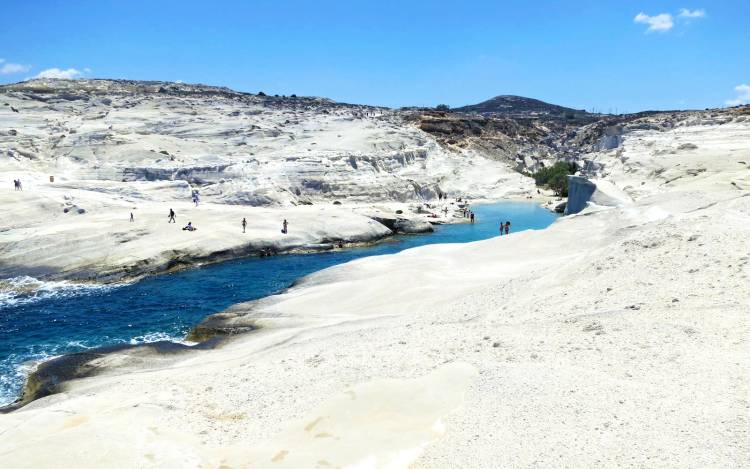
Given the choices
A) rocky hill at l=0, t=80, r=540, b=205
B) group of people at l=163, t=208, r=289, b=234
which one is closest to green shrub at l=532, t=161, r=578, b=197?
rocky hill at l=0, t=80, r=540, b=205

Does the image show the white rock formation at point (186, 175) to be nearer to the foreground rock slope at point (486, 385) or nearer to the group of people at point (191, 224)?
the group of people at point (191, 224)

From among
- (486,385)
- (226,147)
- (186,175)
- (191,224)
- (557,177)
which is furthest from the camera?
(557,177)

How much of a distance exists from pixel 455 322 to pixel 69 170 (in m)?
50.5

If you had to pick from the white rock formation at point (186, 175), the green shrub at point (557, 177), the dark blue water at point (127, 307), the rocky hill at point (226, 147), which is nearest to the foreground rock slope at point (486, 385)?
the dark blue water at point (127, 307)

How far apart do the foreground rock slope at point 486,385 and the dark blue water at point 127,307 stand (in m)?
5.41

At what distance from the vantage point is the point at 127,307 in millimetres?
26750

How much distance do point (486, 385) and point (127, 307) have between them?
845 inches

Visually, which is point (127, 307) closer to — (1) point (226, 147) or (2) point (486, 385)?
(2) point (486, 385)

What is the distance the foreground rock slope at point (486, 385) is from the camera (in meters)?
8.48

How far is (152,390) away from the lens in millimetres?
13258

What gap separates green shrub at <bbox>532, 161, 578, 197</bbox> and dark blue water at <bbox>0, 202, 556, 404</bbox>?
45.0m

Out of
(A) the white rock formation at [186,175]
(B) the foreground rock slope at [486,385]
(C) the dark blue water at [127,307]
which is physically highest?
(A) the white rock formation at [186,175]

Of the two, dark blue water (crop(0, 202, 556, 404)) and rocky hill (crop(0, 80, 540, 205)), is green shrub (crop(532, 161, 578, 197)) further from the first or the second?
dark blue water (crop(0, 202, 556, 404))

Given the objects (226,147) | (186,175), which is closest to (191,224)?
(186,175)
